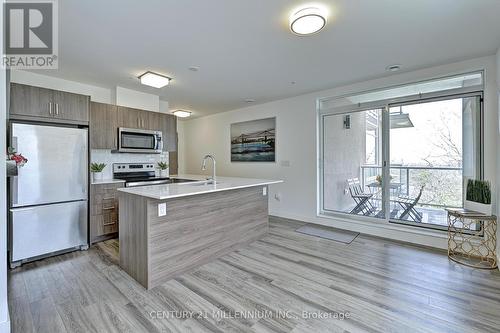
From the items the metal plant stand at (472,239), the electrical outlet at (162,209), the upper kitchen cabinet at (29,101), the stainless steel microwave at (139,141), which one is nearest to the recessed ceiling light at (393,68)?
the metal plant stand at (472,239)

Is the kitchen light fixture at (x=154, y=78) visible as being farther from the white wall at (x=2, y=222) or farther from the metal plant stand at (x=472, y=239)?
the metal plant stand at (x=472, y=239)

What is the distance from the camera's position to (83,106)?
326 centimetres

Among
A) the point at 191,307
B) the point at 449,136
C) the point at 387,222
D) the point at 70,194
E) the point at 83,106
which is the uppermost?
the point at 83,106

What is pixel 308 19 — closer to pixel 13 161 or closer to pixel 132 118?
pixel 13 161

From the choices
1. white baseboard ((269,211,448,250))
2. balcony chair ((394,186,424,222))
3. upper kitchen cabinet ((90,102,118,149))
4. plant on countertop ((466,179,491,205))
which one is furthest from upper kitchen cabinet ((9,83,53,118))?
plant on countertop ((466,179,491,205))

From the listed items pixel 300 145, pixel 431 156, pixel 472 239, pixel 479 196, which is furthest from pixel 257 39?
pixel 472 239

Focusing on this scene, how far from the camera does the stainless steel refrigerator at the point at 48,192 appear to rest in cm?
267

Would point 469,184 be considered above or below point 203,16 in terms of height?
below

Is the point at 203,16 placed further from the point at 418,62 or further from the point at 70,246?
the point at 70,246

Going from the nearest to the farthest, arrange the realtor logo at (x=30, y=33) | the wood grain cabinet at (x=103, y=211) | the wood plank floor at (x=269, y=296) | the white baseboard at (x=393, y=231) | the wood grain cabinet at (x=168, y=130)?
the wood plank floor at (x=269, y=296) → the realtor logo at (x=30, y=33) → the white baseboard at (x=393, y=231) → the wood grain cabinet at (x=103, y=211) → the wood grain cabinet at (x=168, y=130)

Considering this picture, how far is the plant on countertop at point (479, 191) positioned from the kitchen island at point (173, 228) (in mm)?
2712

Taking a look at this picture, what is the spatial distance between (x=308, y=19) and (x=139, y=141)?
136 inches

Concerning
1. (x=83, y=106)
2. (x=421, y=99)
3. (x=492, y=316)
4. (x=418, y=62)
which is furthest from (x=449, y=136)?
(x=83, y=106)

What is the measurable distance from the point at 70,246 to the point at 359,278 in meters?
3.66
